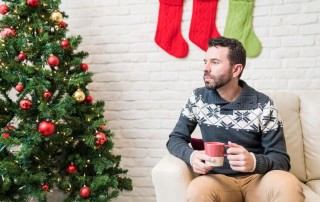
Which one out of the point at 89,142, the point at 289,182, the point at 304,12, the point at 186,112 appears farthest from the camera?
the point at 304,12

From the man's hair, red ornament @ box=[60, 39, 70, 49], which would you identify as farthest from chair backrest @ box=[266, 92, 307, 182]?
red ornament @ box=[60, 39, 70, 49]

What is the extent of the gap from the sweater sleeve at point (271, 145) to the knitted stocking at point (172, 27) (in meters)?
0.93

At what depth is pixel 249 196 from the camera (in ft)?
5.09

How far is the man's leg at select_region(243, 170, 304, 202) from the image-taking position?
133 cm

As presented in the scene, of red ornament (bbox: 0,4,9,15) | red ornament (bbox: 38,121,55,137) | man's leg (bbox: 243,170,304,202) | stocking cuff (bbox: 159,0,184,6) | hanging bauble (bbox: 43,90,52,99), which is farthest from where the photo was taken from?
stocking cuff (bbox: 159,0,184,6)

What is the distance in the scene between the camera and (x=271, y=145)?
1638mm

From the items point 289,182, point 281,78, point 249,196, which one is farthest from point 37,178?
point 281,78

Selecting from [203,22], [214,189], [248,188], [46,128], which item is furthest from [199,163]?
[203,22]

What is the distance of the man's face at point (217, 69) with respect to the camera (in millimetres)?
1758

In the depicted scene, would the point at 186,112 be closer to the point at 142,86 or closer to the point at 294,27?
the point at 142,86

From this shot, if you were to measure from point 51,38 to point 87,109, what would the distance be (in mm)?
482

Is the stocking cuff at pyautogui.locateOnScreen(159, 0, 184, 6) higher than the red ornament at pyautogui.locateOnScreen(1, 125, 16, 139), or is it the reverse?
the stocking cuff at pyautogui.locateOnScreen(159, 0, 184, 6)

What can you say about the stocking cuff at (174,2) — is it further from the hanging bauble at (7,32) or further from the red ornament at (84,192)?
the red ornament at (84,192)

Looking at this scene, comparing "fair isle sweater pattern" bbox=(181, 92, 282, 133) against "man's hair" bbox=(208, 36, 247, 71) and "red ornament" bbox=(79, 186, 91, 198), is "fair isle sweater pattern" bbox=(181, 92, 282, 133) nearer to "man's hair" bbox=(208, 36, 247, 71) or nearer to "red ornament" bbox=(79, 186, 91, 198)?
"man's hair" bbox=(208, 36, 247, 71)
